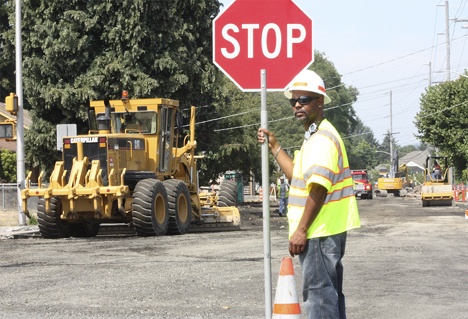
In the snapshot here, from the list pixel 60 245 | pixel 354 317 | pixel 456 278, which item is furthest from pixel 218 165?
pixel 354 317

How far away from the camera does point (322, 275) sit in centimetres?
688

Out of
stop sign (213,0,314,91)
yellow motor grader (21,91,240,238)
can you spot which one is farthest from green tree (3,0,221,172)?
stop sign (213,0,314,91)

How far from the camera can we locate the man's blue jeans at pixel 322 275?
6.88m

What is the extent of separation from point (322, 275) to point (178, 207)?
17864mm

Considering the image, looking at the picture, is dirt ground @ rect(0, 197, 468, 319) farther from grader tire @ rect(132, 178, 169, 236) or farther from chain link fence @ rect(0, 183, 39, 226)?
chain link fence @ rect(0, 183, 39, 226)

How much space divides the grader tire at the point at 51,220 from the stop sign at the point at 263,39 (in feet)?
53.8

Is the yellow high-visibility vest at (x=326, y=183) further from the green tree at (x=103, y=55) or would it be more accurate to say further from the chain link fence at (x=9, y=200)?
the green tree at (x=103, y=55)

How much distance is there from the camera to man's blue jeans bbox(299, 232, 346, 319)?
6883 millimetres

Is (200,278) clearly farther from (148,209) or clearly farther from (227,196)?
(227,196)

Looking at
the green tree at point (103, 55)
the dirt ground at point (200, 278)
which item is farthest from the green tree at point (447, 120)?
the dirt ground at point (200, 278)

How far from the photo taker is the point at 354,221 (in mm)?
7074

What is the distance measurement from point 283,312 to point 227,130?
4229cm

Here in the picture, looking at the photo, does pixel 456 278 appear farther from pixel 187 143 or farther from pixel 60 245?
pixel 187 143

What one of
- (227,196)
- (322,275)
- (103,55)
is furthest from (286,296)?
(103,55)
